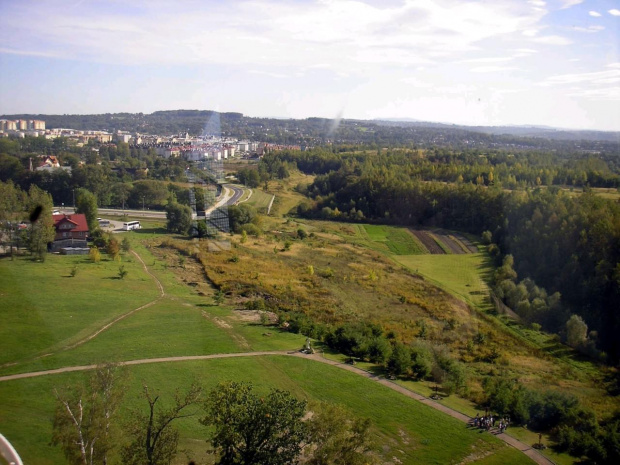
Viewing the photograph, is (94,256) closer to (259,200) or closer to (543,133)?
→ (259,200)

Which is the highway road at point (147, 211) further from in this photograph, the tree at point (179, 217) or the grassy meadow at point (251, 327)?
the grassy meadow at point (251, 327)

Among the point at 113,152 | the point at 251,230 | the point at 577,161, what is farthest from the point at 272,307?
the point at 113,152

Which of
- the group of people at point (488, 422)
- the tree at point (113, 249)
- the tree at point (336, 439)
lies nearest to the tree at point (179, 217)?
the tree at point (113, 249)

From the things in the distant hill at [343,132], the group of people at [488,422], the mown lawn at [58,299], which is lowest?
the group of people at [488,422]

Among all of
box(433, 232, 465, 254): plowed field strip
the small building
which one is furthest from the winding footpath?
box(433, 232, 465, 254): plowed field strip

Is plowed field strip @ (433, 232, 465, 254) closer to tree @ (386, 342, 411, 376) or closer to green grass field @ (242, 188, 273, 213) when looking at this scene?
green grass field @ (242, 188, 273, 213)

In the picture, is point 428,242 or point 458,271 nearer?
point 458,271

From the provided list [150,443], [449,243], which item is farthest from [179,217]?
[150,443]
